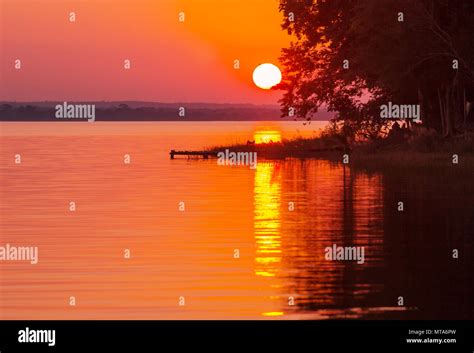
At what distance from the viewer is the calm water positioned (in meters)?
23.6

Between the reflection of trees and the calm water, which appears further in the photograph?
the reflection of trees

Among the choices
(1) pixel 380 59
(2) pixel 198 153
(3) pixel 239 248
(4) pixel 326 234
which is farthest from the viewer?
(2) pixel 198 153

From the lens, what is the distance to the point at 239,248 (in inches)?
1284

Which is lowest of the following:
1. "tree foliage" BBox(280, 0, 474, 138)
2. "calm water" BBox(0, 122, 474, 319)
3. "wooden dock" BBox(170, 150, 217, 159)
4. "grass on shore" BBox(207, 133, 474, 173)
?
"calm water" BBox(0, 122, 474, 319)

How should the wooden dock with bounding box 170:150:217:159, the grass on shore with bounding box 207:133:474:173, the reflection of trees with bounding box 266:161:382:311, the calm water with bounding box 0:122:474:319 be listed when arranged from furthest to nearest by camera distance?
the wooden dock with bounding box 170:150:217:159
the grass on shore with bounding box 207:133:474:173
the reflection of trees with bounding box 266:161:382:311
the calm water with bounding box 0:122:474:319

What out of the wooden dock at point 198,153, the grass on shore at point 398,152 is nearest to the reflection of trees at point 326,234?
the grass on shore at point 398,152

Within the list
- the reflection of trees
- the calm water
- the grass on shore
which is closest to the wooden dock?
the grass on shore

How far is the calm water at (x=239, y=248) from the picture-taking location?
23.6 metres

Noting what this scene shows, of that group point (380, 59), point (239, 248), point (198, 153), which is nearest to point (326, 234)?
point (239, 248)

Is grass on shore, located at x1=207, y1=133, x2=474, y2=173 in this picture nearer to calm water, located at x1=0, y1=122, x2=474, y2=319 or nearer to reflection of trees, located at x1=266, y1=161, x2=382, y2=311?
calm water, located at x1=0, y1=122, x2=474, y2=319

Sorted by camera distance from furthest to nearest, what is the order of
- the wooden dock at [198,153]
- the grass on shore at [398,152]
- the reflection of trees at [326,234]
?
the wooden dock at [198,153] < the grass on shore at [398,152] < the reflection of trees at [326,234]

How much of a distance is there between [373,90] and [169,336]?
202 ft

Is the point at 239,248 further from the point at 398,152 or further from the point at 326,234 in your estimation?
the point at 398,152

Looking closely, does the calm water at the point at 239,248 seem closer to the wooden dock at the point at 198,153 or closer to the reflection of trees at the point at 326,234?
the reflection of trees at the point at 326,234
